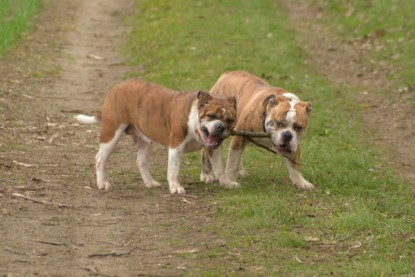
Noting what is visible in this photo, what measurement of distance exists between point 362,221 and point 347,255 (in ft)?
2.74

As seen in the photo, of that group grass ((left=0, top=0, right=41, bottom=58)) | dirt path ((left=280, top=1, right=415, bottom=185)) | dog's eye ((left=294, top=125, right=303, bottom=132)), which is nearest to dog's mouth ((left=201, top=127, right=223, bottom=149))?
dog's eye ((left=294, top=125, right=303, bottom=132))

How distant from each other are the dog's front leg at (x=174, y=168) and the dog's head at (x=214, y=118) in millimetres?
395

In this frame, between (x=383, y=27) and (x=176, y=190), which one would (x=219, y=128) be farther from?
(x=383, y=27)

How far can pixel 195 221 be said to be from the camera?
9.07 m

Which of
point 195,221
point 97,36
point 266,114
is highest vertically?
point 266,114

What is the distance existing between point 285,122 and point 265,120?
0.98 ft

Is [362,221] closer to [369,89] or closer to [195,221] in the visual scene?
[195,221]

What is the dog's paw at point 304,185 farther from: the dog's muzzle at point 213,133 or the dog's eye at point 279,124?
the dog's muzzle at point 213,133

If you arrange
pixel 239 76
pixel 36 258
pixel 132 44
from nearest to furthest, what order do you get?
pixel 36 258 → pixel 239 76 → pixel 132 44

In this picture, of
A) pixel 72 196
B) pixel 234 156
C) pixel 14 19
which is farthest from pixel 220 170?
pixel 14 19

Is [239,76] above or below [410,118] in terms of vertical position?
above

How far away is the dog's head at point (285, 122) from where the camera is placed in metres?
9.93

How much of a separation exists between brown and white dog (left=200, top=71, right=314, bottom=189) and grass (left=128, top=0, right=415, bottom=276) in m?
0.31

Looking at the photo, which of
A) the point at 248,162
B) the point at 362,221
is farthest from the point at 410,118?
the point at 362,221
